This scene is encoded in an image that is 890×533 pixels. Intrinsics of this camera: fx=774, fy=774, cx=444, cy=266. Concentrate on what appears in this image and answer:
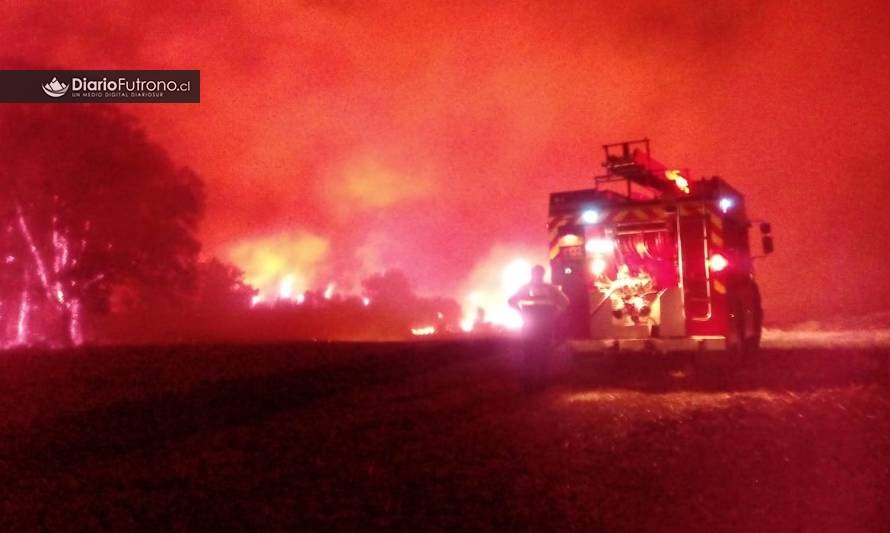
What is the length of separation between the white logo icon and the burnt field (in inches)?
590

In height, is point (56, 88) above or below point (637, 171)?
above

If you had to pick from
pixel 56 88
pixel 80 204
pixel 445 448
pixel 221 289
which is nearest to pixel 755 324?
pixel 445 448

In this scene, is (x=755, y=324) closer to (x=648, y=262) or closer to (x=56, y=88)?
(x=648, y=262)

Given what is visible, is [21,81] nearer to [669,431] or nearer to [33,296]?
[33,296]

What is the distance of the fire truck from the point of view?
1096 cm

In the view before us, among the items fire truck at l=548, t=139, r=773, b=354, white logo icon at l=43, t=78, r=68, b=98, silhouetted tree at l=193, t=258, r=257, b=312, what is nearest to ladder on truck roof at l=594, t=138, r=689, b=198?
fire truck at l=548, t=139, r=773, b=354

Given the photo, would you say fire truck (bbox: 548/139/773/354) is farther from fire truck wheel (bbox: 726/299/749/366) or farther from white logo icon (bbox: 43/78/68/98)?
white logo icon (bbox: 43/78/68/98)

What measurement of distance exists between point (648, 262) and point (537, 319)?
8.43 ft

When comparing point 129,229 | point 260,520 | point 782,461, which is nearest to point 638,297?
point 782,461

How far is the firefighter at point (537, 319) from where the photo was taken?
9586 mm

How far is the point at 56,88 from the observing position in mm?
23375

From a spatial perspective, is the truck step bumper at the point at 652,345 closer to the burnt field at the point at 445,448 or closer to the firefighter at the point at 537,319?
the burnt field at the point at 445,448

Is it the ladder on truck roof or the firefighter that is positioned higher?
the ladder on truck roof

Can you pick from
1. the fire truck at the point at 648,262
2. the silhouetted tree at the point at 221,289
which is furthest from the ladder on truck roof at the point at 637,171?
the silhouetted tree at the point at 221,289
